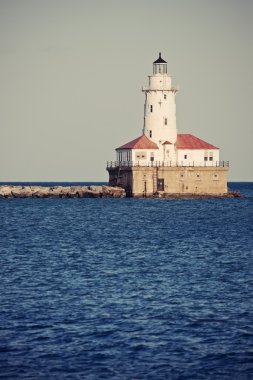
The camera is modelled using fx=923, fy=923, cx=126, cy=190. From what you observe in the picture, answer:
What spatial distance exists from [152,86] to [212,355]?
89022 mm

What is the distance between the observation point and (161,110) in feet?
375

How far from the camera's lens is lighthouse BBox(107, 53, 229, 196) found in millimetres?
113562

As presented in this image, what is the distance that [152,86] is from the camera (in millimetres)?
114250

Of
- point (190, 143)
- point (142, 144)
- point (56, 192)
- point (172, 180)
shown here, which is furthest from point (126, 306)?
point (56, 192)

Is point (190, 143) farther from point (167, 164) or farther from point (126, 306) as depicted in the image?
point (126, 306)

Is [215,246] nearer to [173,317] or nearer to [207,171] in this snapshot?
[173,317]

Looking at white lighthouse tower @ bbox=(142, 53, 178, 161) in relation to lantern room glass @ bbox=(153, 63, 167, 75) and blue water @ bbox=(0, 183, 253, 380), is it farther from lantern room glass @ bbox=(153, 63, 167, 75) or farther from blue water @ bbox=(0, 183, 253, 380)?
blue water @ bbox=(0, 183, 253, 380)

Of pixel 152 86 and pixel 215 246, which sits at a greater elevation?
pixel 152 86

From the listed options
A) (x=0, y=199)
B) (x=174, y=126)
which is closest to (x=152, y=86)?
(x=174, y=126)

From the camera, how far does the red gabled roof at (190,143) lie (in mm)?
116762

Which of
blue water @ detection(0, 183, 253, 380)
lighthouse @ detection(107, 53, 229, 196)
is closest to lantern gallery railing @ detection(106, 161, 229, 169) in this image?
lighthouse @ detection(107, 53, 229, 196)

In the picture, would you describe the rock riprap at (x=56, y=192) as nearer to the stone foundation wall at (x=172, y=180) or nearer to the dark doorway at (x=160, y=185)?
the stone foundation wall at (x=172, y=180)

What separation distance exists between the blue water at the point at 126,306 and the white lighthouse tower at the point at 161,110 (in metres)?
48.2

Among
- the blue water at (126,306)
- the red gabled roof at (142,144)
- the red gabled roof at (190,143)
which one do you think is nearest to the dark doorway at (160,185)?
the red gabled roof at (142,144)
